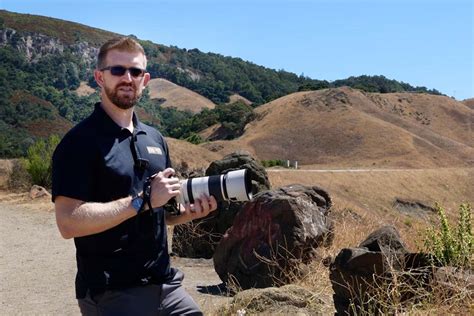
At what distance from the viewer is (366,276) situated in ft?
15.9

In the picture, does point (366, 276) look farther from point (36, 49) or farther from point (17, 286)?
point (36, 49)

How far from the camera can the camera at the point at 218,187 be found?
3.18 m

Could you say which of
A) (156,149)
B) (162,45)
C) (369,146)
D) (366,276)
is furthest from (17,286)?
(162,45)

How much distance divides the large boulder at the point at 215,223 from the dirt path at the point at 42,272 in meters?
0.33

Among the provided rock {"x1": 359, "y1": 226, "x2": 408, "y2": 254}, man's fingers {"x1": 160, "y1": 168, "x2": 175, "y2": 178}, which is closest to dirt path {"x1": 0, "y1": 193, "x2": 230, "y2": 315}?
rock {"x1": 359, "y1": 226, "x2": 408, "y2": 254}

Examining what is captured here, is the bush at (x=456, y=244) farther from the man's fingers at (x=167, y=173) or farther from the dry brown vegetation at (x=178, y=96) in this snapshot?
the dry brown vegetation at (x=178, y=96)

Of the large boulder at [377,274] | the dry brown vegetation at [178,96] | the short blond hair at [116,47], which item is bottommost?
the large boulder at [377,274]

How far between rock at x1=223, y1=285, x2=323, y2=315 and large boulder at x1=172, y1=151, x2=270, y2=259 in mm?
3981

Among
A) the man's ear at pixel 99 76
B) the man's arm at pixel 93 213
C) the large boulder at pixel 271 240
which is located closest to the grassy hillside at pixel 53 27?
the large boulder at pixel 271 240

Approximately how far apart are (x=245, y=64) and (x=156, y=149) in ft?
495

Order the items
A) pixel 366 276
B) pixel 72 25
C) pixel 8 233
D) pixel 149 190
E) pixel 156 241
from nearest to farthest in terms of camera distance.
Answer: pixel 149 190 < pixel 156 241 < pixel 366 276 < pixel 8 233 < pixel 72 25

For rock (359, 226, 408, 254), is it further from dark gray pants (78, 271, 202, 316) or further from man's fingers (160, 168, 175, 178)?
man's fingers (160, 168, 175, 178)

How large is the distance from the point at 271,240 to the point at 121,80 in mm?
4216

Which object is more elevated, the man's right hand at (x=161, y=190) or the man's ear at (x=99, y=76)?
the man's ear at (x=99, y=76)
